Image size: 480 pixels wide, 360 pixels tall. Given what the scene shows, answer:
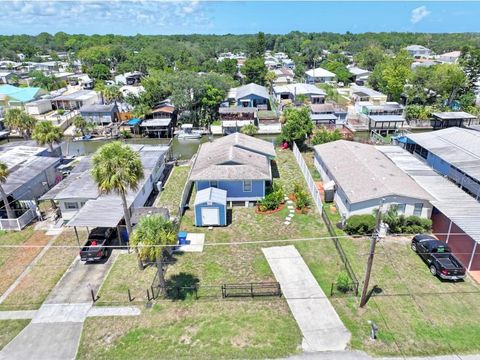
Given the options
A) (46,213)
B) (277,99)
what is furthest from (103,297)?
(277,99)

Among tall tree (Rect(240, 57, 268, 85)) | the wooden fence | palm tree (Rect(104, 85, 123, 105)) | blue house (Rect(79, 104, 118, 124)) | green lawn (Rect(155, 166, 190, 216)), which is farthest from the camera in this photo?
tall tree (Rect(240, 57, 268, 85))

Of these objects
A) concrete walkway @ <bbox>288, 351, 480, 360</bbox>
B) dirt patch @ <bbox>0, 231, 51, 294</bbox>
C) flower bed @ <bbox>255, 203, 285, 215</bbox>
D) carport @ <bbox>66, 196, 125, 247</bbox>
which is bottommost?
dirt patch @ <bbox>0, 231, 51, 294</bbox>

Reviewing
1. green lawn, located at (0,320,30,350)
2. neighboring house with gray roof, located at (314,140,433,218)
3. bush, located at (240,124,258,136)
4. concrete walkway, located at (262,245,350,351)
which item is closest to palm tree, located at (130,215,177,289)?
green lawn, located at (0,320,30,350)

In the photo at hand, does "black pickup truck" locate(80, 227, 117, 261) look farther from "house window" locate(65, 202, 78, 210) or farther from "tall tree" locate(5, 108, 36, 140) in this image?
"tall tree" locate(5, 108, 36, 140)

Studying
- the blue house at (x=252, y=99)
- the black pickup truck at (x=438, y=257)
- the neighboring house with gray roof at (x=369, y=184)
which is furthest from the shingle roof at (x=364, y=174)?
the blue house at (x=252, y=99)

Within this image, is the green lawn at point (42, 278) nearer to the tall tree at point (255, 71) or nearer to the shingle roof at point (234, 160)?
the shingle roof at point (234, 160)

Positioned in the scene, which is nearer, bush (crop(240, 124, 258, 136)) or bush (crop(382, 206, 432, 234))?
bush (crop(382, 206, 432, 234))

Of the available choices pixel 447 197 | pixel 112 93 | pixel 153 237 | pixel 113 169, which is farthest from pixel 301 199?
pixel 112 93
